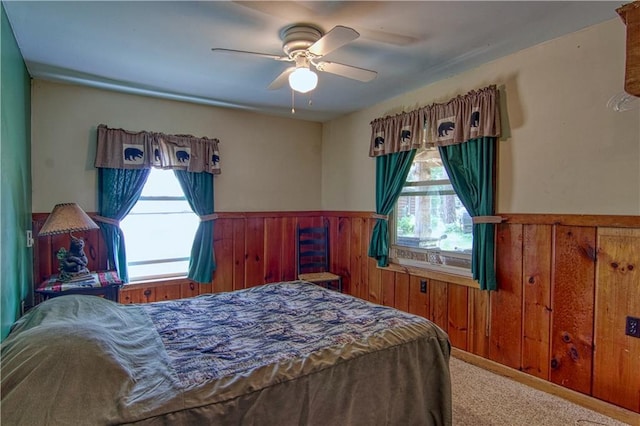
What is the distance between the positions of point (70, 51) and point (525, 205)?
3.59m

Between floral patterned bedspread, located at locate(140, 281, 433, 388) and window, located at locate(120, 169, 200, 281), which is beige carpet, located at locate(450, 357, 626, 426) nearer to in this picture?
floral patterned bedspread, located at locate(140, 281, 433, 388)

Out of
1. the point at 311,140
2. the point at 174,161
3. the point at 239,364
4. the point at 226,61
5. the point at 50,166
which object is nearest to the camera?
the point at 239,364

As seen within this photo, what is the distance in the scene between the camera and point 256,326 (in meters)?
1.99

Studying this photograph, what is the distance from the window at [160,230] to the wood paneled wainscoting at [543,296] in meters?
0.19

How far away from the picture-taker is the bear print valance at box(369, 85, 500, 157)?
2.77 meters

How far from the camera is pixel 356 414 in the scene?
1598mm

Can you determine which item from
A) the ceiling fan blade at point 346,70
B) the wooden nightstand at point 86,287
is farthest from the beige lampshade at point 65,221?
the ceiling fan blade at point 346,70

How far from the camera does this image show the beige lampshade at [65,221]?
2.62m

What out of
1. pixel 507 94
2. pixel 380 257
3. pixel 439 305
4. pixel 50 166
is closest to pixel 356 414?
pixel 439 305

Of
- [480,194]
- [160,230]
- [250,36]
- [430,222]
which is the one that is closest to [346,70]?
[250,36]

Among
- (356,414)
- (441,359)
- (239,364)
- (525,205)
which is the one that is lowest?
(356,414)

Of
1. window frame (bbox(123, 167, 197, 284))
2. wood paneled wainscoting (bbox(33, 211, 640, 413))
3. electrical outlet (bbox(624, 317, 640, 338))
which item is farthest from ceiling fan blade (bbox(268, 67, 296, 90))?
electrical outlet (bbox(624, 317, 640, 338))

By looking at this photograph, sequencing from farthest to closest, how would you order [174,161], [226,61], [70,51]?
[174,161], [226,61], [70,51]

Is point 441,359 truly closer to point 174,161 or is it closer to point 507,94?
point 507,94
